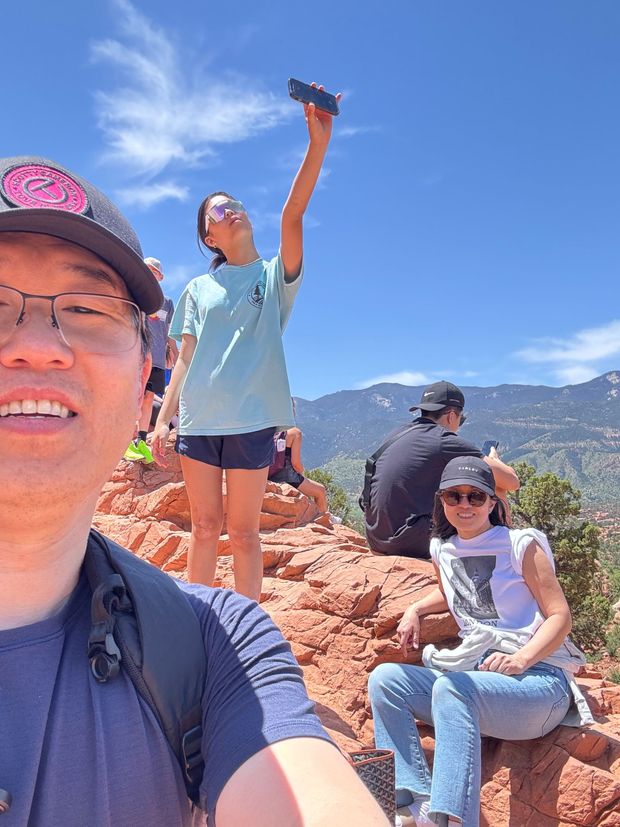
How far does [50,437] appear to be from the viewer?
124cm

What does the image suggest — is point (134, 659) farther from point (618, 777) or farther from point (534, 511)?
point (534, 511)

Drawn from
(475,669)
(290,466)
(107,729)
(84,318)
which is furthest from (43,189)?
(290,466)

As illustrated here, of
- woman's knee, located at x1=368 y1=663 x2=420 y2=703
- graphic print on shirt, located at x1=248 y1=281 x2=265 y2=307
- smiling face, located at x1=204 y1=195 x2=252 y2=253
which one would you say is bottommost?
woman's knee, located at x1=368 y1=663 x2=420 y2=703

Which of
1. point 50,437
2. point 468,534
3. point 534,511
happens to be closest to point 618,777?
point 468,534

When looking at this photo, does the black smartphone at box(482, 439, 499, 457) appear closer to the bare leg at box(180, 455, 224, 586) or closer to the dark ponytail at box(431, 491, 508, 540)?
the dark ponytail at box(431, 491, 508, 540)

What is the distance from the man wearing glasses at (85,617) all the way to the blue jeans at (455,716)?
196cm

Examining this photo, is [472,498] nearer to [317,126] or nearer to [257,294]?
[257,294]

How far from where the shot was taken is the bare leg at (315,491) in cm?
894

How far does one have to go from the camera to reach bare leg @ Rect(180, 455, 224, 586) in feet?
11.6

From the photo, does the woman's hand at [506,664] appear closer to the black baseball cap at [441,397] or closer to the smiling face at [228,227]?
the black baseball cap at [441,397]

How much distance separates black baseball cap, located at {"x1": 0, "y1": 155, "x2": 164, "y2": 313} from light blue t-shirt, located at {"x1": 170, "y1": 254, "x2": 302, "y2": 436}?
1968mm

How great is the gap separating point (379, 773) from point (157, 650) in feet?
6.18

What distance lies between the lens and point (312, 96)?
120 inches

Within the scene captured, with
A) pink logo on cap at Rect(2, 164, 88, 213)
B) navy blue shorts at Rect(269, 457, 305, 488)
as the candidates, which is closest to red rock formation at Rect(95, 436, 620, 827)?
navy blue shorts at Rect(269, 457, 305, 488)
